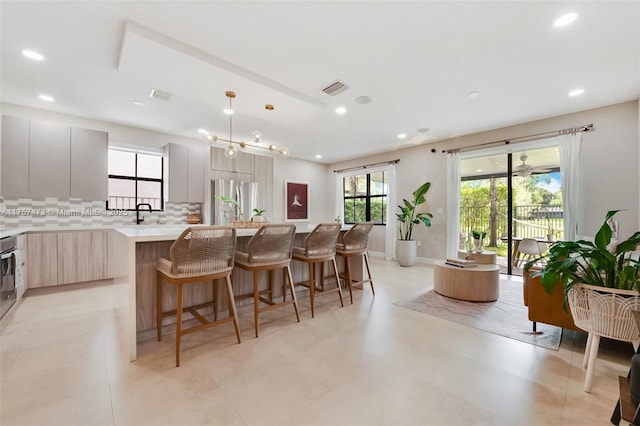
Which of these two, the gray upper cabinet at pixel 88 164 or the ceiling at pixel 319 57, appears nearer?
the ceiling at pixel 319 57

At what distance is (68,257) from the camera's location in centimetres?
374

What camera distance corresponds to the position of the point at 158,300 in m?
2.20

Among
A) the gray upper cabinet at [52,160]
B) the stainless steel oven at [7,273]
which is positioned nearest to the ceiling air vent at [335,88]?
the gray upper cabinet at [52,160]

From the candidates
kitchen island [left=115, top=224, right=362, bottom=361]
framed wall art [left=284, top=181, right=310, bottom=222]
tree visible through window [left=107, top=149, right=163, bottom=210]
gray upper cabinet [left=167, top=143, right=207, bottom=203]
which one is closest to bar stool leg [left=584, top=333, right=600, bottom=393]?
kitchen island [left=115, top=224, right=362, bottom=361]

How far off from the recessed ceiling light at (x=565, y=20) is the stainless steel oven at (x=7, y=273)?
17.4ft

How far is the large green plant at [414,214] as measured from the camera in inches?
218

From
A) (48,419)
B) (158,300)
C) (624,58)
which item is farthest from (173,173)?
(624,58)

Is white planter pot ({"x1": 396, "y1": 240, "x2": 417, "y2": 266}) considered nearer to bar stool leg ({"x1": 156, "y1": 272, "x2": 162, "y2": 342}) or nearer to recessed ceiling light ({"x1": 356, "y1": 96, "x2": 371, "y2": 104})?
recessed ceiling light ({"x1": 356, "y1": 96, "x2": 371, "y2": 104})

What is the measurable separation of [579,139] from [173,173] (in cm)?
650

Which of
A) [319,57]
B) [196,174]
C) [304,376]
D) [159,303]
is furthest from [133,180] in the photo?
[304,376]

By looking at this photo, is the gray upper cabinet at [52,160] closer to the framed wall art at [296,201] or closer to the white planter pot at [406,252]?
the framed wall art at [296,201]

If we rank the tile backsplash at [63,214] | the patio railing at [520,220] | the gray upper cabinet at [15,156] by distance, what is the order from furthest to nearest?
Result: 1. the patio railing at [520,220]
2. the tile backsplash at [63,214]
3. the gray upper cabinet at [15,156]

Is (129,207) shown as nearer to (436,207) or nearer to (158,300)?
(158,300)

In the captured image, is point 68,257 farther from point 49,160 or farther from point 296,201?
point 296,201
